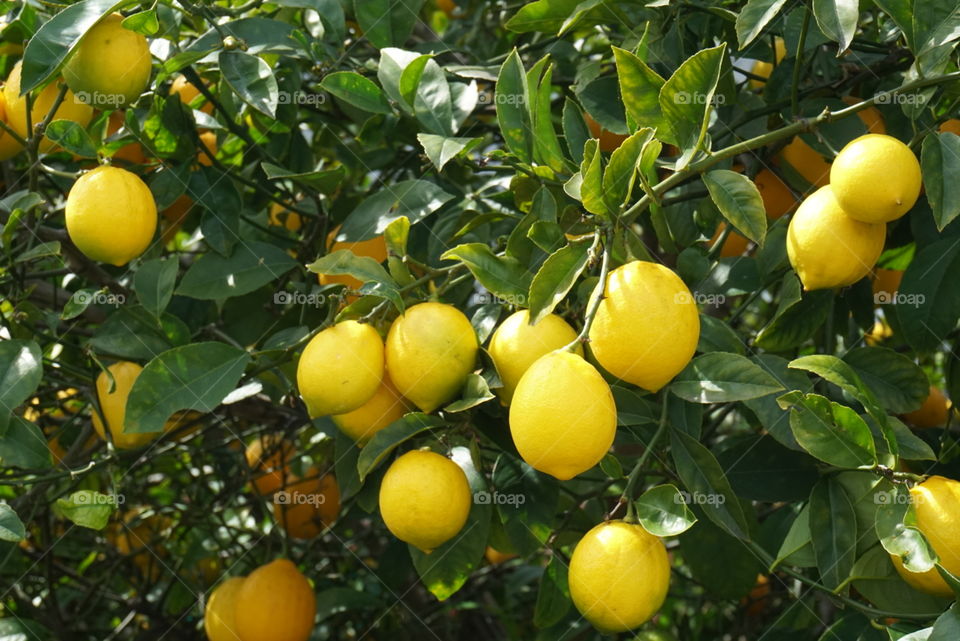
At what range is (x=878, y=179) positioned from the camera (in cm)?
109

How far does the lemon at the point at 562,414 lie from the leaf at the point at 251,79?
55cm

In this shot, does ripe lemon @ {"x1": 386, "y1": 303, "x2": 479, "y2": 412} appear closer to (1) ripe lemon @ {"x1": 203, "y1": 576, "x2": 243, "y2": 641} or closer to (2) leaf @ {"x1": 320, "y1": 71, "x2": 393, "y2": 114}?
(2) leaf @ {"x1": 320, "y1": 71, "x2": 393, "y2": 114}

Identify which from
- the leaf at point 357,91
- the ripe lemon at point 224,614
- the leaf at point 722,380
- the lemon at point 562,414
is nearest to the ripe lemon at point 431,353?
the lemon at point 562,414

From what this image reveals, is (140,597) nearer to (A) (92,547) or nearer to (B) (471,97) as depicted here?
(A) (92,547)

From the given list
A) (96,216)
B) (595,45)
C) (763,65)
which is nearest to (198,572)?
(96,216)

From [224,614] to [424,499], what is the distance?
24.3 inches

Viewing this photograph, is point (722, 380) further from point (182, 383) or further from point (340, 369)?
point (182, 383)

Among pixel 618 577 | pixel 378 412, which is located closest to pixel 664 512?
pixel 618 577

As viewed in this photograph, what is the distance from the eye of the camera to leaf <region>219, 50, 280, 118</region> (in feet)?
4.30

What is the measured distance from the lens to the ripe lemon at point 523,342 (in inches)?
43.9

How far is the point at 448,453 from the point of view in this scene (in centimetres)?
126

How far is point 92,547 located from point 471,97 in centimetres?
141

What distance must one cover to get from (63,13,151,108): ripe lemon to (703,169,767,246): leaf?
2.55 feet

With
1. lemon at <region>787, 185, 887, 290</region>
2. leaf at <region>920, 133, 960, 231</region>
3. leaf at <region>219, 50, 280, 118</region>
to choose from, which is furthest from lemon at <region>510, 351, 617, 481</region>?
leaf at <region>219, 50, 280, 118</region>
